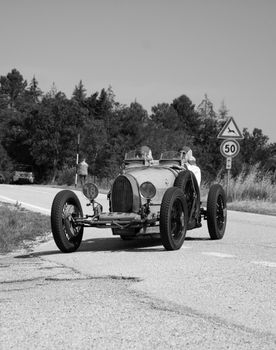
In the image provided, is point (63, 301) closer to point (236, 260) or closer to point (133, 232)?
point (236, 260)

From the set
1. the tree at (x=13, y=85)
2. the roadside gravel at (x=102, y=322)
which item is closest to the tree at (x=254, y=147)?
the tree at (x=13, y=85)

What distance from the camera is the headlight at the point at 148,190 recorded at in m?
10.1

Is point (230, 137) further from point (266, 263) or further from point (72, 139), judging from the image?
point (72, 139)

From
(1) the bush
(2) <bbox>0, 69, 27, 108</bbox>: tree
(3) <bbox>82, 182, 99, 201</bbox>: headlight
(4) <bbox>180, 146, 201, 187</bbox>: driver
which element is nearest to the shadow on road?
(3) <bbox>82, 182, 99, 201</bbox>: headlight

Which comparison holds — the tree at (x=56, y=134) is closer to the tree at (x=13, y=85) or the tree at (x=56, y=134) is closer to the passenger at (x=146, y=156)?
the passenger at (x=146, y=156)

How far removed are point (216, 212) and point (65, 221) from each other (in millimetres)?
2915

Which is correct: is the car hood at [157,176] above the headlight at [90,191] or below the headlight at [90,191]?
above

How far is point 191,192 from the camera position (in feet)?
36.9

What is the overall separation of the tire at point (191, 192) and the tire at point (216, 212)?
23cm

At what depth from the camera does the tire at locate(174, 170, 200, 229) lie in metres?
10.9

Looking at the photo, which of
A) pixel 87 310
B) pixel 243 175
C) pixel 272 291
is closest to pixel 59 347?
pixel 87 310

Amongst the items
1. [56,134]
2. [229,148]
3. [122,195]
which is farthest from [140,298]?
[56,134]

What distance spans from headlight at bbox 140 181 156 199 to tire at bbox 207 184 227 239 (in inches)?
68.3

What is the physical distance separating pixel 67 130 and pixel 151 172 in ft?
145
